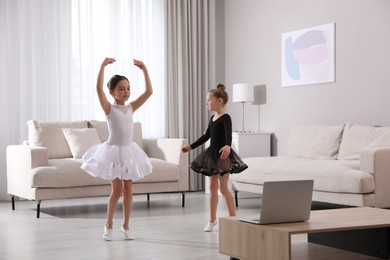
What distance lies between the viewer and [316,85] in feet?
24.1

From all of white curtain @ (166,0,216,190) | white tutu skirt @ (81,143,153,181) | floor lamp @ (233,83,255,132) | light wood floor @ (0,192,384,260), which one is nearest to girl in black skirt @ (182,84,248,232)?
light wood floor @ (0,192,384,260)

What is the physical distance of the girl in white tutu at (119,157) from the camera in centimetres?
475

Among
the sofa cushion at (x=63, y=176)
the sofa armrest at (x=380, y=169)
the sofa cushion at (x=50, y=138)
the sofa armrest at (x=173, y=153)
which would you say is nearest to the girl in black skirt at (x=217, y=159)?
the sofa armrest at (x=380, y=169)

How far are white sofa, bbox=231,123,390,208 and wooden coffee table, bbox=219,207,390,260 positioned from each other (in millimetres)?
1434

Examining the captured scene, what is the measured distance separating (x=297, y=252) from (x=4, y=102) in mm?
4581

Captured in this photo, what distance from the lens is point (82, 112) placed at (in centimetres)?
803

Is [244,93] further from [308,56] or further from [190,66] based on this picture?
[190,66]

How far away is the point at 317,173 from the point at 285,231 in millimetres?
2689

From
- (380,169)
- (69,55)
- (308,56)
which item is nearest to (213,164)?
(380,169)

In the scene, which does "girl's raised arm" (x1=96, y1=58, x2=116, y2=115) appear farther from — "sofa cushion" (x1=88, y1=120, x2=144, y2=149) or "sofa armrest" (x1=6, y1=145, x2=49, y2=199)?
"sofa cushion" (x1=88, y1=120, x2=144, y2=149)

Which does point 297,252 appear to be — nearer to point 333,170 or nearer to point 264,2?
point 333,170

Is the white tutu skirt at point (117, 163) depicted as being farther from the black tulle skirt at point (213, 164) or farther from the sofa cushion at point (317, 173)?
the sofa cushion at point (317, 173)

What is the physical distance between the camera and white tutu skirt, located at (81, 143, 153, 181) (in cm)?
475

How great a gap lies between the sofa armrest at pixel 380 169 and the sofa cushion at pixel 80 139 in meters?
2.82
